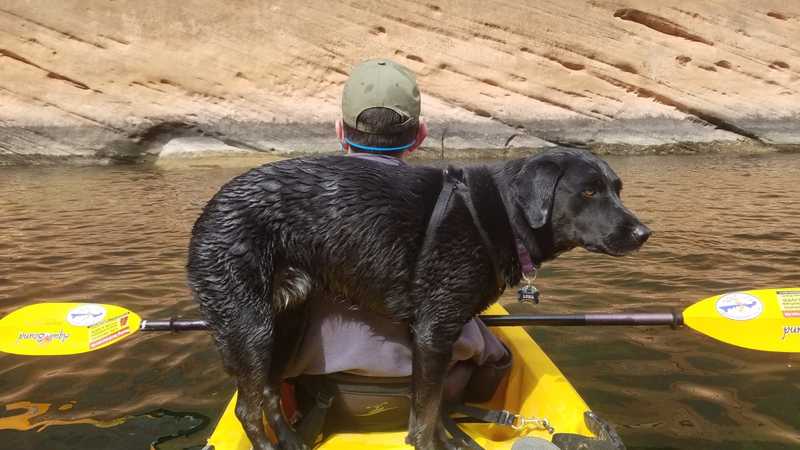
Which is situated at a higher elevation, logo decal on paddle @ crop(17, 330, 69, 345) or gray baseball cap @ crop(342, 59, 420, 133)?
gray baseball cap @ crop(342, 59, 420, 133)

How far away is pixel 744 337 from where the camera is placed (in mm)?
3379

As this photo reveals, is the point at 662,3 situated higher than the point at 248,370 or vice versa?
the point at 662,3

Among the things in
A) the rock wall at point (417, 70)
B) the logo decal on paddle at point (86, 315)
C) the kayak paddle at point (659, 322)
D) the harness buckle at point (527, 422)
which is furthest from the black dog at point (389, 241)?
the rock wall at point (417, 70)

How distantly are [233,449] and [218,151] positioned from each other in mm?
17148

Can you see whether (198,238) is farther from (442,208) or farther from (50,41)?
(50,41)

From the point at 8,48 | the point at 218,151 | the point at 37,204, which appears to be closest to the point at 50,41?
the point at 8,48

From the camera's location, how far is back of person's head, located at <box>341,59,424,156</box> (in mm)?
2354

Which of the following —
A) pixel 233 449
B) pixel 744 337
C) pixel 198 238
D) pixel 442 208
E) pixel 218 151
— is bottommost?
pixel 218 151

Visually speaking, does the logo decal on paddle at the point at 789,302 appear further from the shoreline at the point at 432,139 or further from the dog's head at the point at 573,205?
the shoreline at the point at 432,139

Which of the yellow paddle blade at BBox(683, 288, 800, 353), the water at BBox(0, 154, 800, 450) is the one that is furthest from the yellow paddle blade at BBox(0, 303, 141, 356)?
the yellow paddle blade at BBox(683, 288, 800, 353)

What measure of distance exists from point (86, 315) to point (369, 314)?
2037mm

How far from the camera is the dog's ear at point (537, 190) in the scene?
223 centimetres

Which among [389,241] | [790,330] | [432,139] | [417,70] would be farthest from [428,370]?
[417,70]

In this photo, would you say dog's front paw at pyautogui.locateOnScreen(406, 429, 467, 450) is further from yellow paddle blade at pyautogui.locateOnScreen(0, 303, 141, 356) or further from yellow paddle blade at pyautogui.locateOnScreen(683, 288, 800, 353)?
yellow paddle blade at pyautogui.locateOnScreen(0, 303, 141, 356)
